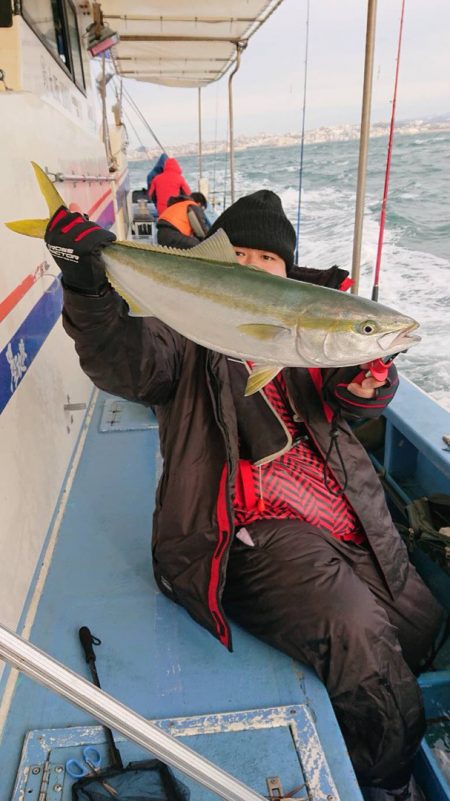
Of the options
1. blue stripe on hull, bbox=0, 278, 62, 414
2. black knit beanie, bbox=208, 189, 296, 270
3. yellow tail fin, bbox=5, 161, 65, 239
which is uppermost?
yellow tail fin, bbox=5, 161, 65, 239

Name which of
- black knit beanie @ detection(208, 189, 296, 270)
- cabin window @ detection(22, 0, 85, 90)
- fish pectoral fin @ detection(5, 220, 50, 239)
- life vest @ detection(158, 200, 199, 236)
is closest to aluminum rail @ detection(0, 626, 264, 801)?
fish pectoral fin @ detection(5, 220, 50, 239)

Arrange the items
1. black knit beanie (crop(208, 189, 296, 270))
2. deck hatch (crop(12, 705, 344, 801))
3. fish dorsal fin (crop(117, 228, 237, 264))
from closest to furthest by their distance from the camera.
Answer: fish dorsal fin (crop(117, 228, 237, 264)) < deck hatch (crop(12, 705, 344, 801)) < black knit beanie (crop(208, 189, 296, 270))

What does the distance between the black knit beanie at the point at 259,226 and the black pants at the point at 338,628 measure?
3.34 feet

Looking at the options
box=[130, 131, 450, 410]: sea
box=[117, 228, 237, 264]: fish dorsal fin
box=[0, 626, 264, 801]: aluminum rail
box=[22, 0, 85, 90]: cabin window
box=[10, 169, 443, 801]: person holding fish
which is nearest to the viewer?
box=[0, 626, 264, 801]: aluminum rail

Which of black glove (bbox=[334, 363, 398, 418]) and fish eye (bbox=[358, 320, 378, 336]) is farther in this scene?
black glove (bbox=[334, 363, 398, 418])

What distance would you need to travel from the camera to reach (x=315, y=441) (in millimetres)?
2238

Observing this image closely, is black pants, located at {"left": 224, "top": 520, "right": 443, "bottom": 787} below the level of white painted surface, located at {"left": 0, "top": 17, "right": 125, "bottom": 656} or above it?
below

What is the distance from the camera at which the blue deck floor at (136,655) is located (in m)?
1.82

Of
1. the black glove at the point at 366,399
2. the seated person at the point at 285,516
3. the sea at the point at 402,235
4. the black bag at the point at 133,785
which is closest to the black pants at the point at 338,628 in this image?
the seated person at the point at 285,516

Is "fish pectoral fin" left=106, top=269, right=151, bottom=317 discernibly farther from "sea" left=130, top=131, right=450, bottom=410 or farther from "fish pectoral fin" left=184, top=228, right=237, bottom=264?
"sea" left=130, top=131, right=450, bottom=410

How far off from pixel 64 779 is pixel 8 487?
3.23 feet

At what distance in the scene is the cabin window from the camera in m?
3.38

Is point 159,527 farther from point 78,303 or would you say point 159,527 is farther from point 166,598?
point 78,303

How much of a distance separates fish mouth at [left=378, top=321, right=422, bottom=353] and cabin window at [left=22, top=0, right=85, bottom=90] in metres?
2.86
